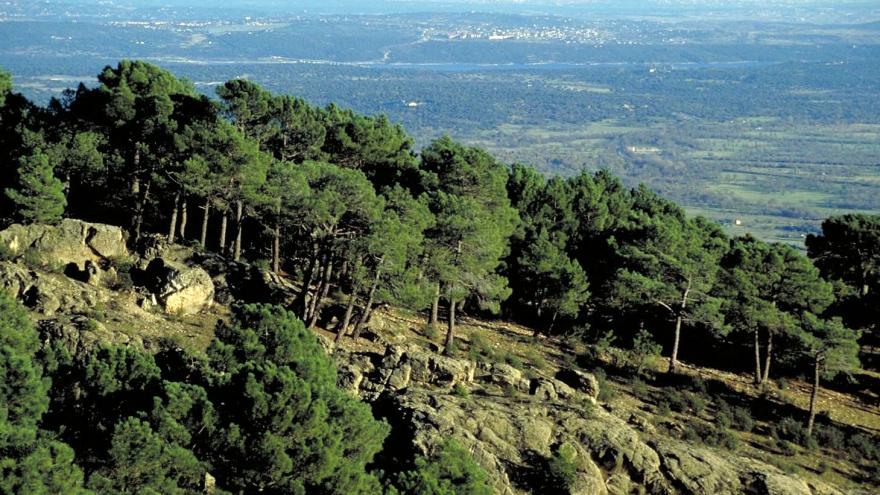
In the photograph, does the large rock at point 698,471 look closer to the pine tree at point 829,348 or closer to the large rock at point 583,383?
the large rock at point 583,383

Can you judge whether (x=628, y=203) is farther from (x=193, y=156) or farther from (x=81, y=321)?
(x=81, y=321)

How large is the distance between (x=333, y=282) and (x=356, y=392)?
1276 centimetres

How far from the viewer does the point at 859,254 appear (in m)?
45.1

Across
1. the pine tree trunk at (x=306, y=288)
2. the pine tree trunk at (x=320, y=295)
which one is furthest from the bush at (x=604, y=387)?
the pine tree trunk at (x=306, y=288)

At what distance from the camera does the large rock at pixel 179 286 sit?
29672 millimetres

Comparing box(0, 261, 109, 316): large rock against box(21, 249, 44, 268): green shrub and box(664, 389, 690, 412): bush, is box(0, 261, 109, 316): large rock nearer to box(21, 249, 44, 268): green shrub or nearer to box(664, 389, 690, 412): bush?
box(21, 249, 44, 268): green shrub

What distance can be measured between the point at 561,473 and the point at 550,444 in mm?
1368

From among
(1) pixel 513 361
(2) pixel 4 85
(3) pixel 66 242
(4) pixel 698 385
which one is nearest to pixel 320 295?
(1) pixel 513 361

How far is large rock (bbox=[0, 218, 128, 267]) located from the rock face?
10990mm

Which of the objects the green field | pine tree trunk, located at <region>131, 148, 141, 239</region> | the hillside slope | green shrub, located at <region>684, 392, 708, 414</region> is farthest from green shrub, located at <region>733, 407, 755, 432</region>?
the green field

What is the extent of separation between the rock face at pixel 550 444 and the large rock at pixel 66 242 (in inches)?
433

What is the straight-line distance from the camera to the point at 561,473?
2109 centimetres

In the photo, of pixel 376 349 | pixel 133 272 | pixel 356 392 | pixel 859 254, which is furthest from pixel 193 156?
pixel 859 254

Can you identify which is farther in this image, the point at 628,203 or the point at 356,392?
the point at 628,203
